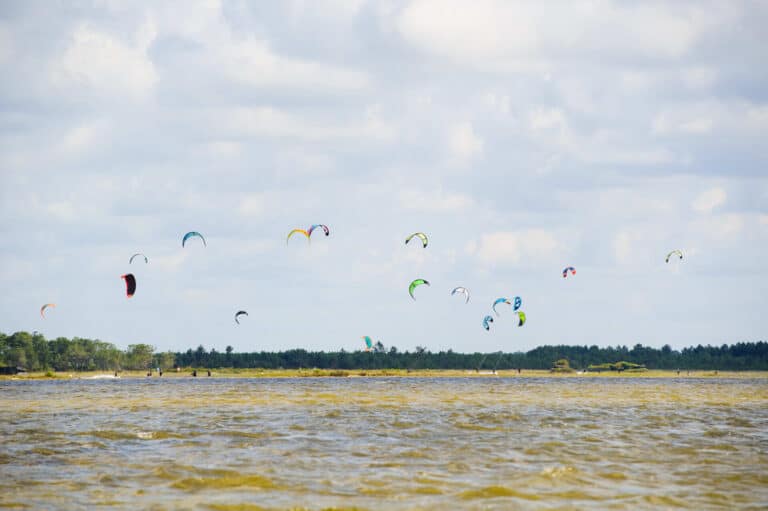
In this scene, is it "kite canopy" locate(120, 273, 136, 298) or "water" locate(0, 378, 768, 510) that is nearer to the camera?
"water" locate(0, 378, 768, 510)

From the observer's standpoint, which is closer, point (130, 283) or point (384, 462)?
point (384, 462)

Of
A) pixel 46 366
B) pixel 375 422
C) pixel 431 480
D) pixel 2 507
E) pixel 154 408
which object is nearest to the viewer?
pixel 2 507

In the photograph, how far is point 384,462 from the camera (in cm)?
1869

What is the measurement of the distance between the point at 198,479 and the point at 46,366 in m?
190

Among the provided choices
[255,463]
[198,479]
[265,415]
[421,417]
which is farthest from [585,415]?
[198,479]

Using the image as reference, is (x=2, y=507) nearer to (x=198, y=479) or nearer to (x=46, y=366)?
(x=198, y=479)

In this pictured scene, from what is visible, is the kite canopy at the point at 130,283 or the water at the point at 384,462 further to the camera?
the kite canopy at the point at 130,283

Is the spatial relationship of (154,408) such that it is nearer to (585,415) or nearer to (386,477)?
(585,415)

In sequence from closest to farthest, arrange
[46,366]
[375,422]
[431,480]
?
[431,480]
[375,422]
[46,366]

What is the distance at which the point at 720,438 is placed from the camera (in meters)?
24.1

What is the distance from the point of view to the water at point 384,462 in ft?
46.9

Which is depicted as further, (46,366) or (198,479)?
(46,366)

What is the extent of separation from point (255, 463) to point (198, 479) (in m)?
2.43

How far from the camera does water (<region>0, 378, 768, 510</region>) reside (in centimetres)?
1429
